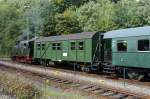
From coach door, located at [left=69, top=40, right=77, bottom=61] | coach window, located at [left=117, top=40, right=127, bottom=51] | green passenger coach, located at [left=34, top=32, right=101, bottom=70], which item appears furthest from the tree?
coach window, located at [left=117, top=40, right=127, bottom=51]

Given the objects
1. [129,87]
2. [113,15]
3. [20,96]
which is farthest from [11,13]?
[20,96]

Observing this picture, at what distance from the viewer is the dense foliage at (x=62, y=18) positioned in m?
52.2

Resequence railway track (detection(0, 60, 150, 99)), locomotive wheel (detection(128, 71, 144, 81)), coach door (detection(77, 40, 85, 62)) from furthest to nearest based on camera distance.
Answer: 1. coach door (detection(77, 40, 85, 62))
2. locomotive wheel (detection(128, 71, 144, 81))
3. railway track (detection(0, 60, 150, 99))

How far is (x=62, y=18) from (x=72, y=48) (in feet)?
97.7

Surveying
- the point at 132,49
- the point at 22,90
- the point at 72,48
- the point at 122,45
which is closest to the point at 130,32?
the point at 132,49

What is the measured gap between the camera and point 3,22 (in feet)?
217

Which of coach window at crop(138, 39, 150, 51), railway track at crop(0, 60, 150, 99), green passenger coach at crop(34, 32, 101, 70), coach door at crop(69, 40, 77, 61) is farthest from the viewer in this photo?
coach door at crop(69, 40, 77, 61)

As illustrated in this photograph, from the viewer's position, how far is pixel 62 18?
60.7 meters

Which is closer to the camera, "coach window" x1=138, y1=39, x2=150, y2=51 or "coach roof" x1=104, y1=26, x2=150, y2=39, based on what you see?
"coach window" x1=138, y1=39, x2=150, y2=51

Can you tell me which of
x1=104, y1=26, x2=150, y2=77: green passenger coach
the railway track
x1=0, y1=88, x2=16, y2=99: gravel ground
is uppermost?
x1=104, y1=26, x2=150, y2=77: green passenger coach

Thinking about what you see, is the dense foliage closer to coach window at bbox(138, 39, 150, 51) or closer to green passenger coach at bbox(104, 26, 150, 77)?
green passenger coach at bbox(104, 26, 150, 77)

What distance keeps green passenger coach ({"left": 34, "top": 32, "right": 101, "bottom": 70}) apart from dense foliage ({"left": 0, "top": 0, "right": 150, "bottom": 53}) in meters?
15.5

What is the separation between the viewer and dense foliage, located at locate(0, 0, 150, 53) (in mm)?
52219

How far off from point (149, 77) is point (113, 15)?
30.6 metres
